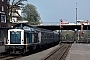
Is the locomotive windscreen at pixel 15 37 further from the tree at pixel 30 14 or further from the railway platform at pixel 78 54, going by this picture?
the tree at pixel 30 14

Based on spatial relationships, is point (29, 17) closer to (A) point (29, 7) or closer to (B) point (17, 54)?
(A) point (29, 7)

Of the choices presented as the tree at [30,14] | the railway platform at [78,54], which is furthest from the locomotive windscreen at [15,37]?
the tree at [30,14]

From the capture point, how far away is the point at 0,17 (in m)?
76.5

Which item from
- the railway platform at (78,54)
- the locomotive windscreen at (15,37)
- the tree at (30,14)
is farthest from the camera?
the tree at (30,14)

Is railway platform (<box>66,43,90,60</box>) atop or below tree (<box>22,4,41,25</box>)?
below

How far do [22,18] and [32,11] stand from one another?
5513 millimetres

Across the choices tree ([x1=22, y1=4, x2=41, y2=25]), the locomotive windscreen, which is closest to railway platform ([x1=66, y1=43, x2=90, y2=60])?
the locomotive windscreen

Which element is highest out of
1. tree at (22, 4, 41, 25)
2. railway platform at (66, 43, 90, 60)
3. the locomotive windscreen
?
tree at (22, 4, 41, 25)

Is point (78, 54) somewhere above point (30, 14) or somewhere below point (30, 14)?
below

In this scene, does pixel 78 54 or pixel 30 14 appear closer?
pixel 78 54

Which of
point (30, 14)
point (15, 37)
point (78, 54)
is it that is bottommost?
point (78, 54)

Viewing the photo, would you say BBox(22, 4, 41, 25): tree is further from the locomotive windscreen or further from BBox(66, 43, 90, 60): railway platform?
the locomotive windscreen

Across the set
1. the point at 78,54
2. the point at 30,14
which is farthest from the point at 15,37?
the point at 30,14

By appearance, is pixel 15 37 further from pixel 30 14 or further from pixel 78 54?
pixel 30 14
